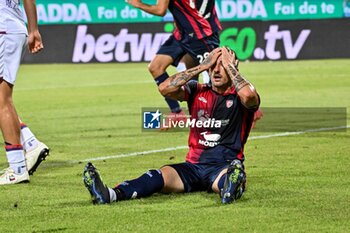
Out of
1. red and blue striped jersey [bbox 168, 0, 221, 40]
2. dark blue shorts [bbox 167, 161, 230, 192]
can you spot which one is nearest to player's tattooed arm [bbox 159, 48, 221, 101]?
dark blue shorts [bbox 167, 161, 230, 192]

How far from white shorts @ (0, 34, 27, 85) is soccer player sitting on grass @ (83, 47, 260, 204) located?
144 centimetres

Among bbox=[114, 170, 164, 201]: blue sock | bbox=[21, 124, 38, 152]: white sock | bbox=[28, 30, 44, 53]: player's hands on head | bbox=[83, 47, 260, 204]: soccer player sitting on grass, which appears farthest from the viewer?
bbox=[21, 124, 38, 152]: white sock

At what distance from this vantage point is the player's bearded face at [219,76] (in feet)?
26.1

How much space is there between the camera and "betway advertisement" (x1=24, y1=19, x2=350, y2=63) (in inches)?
1075

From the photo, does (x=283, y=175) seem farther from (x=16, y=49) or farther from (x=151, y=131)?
(x=151, y=131)

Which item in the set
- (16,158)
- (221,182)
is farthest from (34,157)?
(221,182)

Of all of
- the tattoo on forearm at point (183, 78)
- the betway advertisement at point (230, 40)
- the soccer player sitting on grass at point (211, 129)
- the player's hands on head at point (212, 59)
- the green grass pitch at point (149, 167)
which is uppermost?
the player's hands on head at point (212, 59)

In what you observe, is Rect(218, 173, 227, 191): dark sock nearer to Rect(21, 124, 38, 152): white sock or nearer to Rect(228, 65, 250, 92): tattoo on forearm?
Rect(228, 65, 250, 92): tattoo on forearm

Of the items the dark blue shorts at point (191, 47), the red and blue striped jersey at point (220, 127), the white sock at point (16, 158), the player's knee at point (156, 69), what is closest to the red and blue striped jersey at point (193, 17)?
the dark blue shorts at point (191, 47)

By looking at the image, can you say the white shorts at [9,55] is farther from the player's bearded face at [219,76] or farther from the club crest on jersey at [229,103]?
the club crest on jersey at [229,103]

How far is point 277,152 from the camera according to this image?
34.8 feet

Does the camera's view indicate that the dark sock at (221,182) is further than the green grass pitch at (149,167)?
Yes

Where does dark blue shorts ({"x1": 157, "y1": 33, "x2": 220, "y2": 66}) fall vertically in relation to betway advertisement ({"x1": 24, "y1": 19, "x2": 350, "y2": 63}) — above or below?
above

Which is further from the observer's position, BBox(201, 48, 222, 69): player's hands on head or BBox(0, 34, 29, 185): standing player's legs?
BBox(0, 34, 29, 185): standing player's legs
